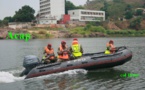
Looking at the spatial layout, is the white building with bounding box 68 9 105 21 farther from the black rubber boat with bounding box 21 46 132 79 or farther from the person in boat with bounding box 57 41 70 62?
the person in boat with bounding box 57 41 70 62

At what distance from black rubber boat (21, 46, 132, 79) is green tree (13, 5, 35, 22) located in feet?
284

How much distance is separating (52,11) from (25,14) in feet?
41.6

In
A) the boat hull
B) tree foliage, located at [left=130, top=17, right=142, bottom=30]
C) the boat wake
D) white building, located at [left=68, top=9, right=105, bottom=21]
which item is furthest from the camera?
white building, located at [left=68, top=9, right=105, bottom=21]

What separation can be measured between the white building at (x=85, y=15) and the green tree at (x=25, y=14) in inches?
646

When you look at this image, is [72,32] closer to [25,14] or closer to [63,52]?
[25,14]

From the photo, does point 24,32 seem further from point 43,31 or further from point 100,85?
point 100,85

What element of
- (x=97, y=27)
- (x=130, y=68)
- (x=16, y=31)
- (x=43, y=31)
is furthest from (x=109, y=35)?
(x=130, y=68)

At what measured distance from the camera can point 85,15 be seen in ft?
390

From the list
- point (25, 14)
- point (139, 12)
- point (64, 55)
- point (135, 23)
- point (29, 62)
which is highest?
point (25, 14)

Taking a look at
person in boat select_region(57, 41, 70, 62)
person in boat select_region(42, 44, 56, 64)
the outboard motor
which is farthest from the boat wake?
person in boat select_region(57, 41, 70, 62)

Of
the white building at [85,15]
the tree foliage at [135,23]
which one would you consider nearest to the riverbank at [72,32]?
the tree foliage at [135,23]

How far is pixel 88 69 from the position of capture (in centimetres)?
1895

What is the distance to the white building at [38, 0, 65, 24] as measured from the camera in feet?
354

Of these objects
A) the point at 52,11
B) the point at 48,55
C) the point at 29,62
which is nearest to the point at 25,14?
the point at 52,11
